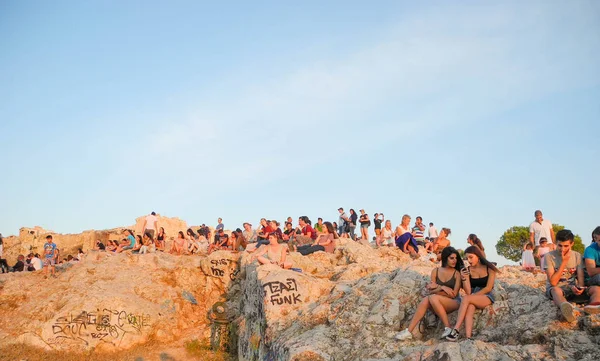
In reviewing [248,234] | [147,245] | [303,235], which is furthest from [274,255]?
[147,245]

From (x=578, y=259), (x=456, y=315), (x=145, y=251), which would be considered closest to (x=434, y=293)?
(x=456, y=315)

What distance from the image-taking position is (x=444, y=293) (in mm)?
8023

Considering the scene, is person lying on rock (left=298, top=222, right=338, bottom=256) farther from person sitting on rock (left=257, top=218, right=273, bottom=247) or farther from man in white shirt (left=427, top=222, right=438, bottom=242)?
man in white shirt (left=427, top=222, right=438, bottom=242)

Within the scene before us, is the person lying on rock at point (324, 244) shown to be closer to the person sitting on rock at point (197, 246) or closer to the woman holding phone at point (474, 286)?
the person sitting on rock at point (197, 246)

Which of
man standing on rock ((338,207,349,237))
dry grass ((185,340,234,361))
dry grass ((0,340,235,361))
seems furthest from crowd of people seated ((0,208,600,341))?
dry grass ((0,340,235,361))

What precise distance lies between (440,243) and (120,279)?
1076 centimetres

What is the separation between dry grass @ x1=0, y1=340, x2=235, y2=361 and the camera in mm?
14344

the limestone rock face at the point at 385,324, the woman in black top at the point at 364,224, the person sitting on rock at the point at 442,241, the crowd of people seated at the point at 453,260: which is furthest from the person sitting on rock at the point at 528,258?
the woman in black top at the point at 364,224

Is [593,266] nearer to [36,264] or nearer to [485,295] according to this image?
[485,295]

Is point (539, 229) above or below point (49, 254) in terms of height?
above

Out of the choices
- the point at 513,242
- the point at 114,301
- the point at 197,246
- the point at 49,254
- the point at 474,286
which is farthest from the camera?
the point at 513,242

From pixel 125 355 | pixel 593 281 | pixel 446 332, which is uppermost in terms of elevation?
pixel 593 281

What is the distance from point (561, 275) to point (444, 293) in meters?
1.68

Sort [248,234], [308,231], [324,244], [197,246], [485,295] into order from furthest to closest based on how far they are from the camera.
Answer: [248,234]
[197,246]
[308,231]
[324,244]
[485,295]
